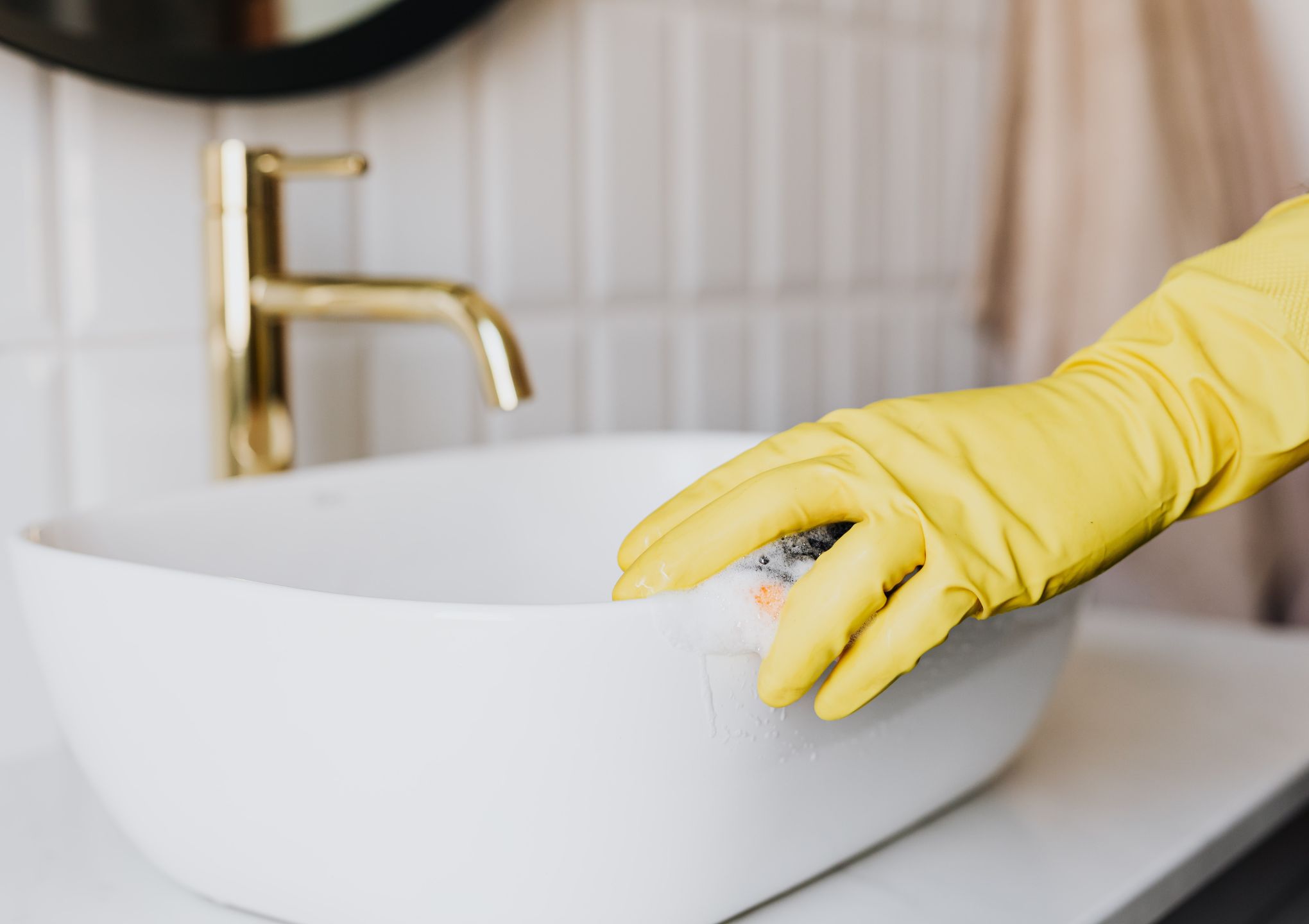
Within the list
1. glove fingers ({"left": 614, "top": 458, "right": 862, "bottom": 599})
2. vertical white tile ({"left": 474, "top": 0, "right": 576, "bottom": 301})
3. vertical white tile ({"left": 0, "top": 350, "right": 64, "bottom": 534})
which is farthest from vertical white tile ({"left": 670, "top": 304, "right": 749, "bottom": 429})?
glove fingers ({"left": 614, "top": 458, "right": 862, "bottom": 599})

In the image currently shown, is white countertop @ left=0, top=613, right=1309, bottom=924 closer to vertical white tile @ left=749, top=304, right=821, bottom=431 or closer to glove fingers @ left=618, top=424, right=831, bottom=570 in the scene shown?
glove fingers @ left=618, top=424, right=831, bottom=570

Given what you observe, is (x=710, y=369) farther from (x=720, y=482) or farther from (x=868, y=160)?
(x=720, y=482)

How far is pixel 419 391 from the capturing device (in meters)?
0.84

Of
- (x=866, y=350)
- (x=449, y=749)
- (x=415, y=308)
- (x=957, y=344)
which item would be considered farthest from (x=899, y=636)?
(x=957, y=344)

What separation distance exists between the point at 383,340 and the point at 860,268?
0.50m

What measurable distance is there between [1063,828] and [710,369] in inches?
21.2

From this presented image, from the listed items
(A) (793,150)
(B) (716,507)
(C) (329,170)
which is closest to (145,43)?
(C) (329,170)

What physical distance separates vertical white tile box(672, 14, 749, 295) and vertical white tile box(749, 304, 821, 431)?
48mm

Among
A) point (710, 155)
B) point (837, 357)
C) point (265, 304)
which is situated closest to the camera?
point (265, 304)

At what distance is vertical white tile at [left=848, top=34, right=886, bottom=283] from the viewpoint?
1.14 meters

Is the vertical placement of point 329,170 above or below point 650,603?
above

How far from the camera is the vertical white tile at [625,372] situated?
0.93 metres

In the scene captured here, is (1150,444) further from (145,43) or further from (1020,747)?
(145,43)

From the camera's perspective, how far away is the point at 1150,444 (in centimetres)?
44
